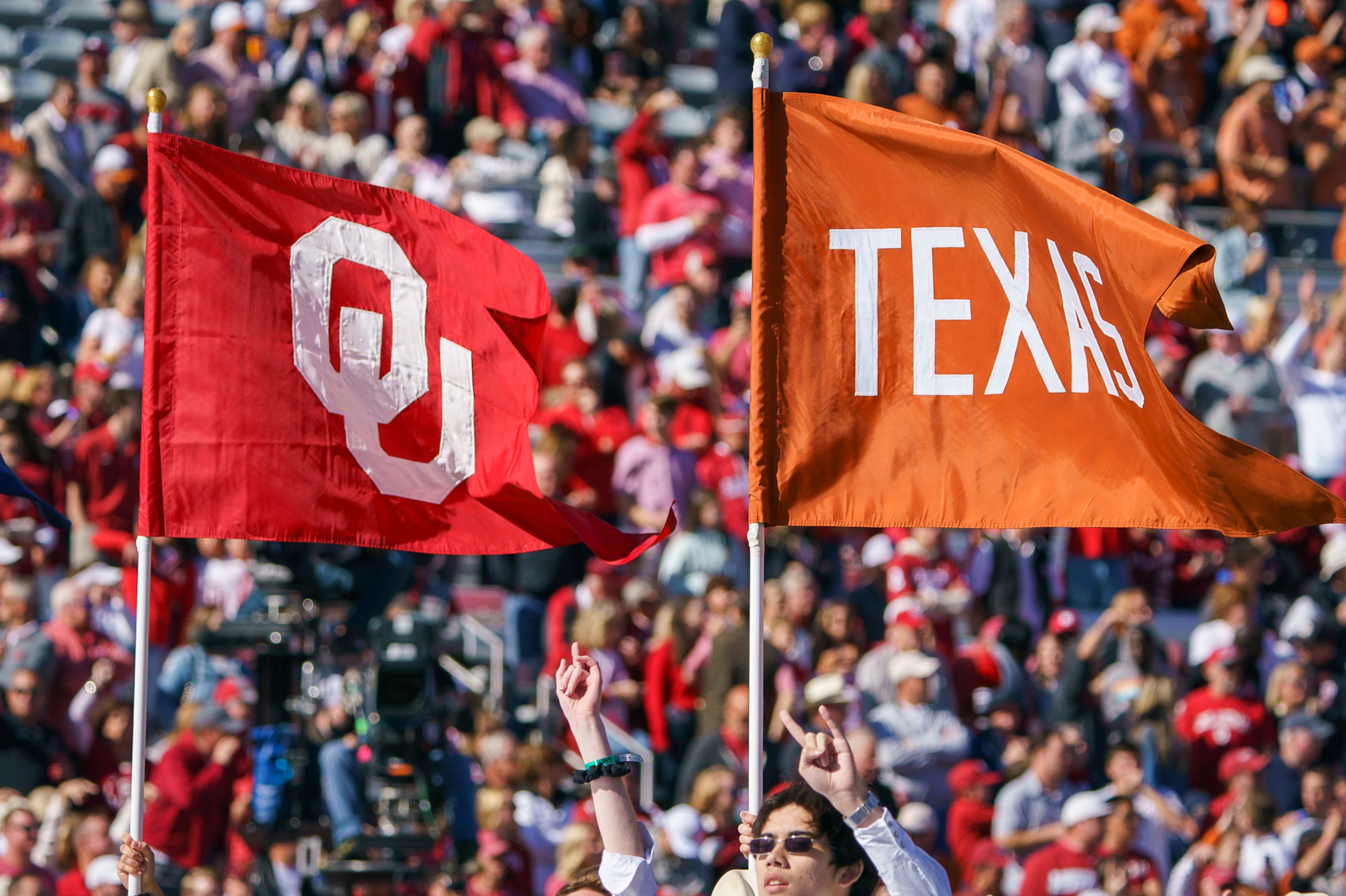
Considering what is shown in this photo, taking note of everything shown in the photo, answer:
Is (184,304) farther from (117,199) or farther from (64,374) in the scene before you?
(117,199)

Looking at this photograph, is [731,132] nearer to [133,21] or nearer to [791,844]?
[133,21]

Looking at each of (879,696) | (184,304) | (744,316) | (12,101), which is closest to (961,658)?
(879,696)

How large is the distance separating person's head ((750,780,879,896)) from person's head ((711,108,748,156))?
8918 millimetres

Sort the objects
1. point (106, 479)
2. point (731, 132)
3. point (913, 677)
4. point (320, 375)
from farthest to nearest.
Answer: point (731, 132), point (106, 479), point (913, 677), point (320, 375)

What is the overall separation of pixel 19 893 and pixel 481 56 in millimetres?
7290

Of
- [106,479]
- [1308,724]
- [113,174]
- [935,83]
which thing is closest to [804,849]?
[1308,724]

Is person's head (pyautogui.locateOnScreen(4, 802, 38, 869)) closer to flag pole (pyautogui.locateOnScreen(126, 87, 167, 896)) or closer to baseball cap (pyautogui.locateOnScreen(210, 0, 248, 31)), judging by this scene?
flag pole (pyautogui.locateOnScreen(126, 87, 167, 896))

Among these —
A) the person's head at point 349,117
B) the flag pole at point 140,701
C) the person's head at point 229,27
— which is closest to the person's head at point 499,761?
the flag pole at point 140,701

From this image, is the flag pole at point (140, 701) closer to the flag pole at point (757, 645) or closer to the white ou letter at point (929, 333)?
the flag pole at point (757, 645)

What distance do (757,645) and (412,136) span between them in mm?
8378

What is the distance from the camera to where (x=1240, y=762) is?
10773 mm

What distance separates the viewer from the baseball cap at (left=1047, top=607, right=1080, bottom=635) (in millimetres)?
11312

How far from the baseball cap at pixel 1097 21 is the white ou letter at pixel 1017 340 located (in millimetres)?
10394

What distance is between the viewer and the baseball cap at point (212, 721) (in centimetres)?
964
